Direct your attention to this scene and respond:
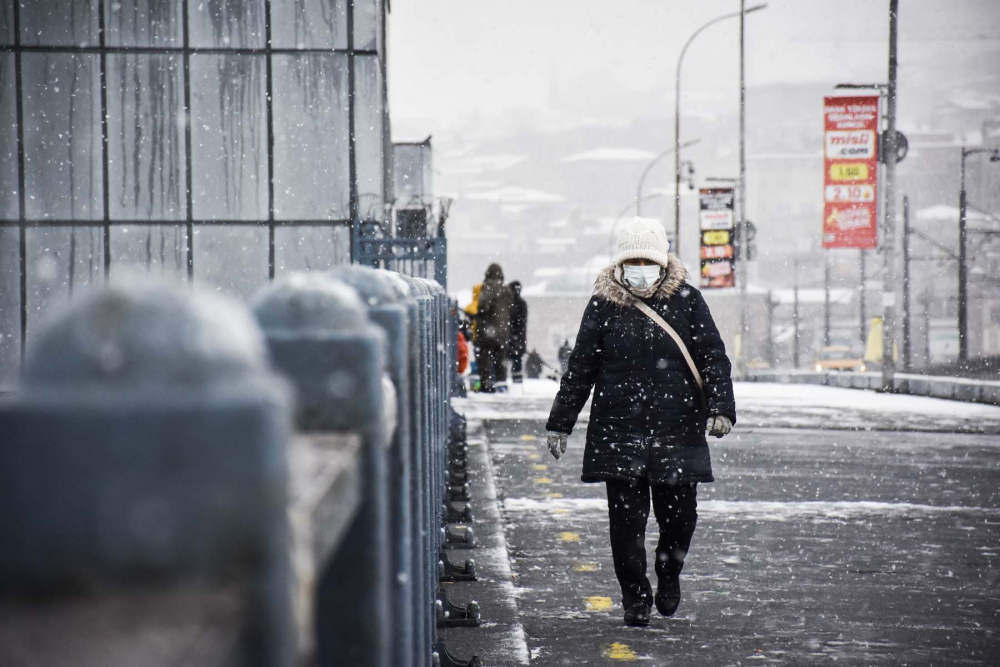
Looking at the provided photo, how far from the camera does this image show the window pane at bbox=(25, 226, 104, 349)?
15.8 meters

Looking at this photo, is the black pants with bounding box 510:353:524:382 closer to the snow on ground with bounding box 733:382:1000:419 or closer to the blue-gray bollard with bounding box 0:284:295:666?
the snow on ground with bounding box 733:382:1000:419

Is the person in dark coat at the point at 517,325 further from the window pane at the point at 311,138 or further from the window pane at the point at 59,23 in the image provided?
the window pane at the point at 59,23

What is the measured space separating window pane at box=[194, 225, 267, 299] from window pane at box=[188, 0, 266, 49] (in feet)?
7.06

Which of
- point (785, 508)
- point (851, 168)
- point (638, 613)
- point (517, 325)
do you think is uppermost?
point (851, 168)

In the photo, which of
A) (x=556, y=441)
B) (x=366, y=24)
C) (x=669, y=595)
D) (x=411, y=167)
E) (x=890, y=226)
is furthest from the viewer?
(x=890, y=226)

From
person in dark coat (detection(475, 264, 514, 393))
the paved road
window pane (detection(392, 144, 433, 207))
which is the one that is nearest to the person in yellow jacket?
person in dark coat (detection(475, 264, 514, 393))

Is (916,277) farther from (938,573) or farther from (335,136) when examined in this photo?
(938,573)

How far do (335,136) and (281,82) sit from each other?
89cm

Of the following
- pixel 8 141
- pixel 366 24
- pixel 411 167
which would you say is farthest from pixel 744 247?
pixel 8 141

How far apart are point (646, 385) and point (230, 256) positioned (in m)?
11.0

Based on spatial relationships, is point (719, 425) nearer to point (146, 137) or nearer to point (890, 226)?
point (146, 137)

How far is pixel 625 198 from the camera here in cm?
18138

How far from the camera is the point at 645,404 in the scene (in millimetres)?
6223

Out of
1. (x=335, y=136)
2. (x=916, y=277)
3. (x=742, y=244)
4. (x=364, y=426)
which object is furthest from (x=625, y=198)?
(x=364, y=426)
